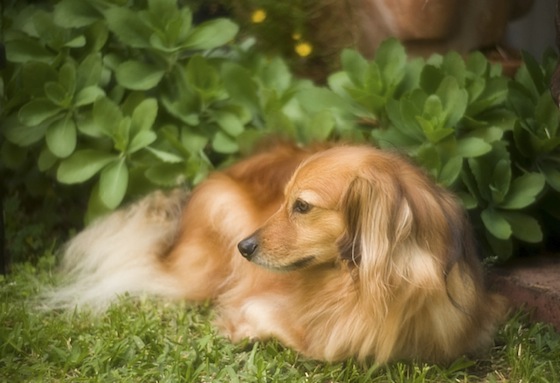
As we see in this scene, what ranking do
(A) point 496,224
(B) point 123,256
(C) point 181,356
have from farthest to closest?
(B) point 123,256, (A) point 496,224, (C) point 181,356

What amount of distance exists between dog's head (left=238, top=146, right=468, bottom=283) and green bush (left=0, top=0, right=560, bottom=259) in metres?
0.64

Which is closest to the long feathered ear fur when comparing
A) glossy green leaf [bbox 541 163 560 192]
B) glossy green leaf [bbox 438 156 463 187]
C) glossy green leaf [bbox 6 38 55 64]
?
glossy green leaf [bbox 438 156 463 187]

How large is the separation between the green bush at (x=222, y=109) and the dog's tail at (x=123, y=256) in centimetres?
12

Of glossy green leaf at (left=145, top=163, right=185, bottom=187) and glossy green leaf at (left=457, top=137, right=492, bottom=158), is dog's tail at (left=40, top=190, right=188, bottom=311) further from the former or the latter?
glossy green leaf at (left=457, top=137, right=492, bottom=158)

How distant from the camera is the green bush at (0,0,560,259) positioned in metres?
4.14

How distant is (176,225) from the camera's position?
4547 mm

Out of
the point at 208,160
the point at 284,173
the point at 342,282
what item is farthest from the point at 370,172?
the point at 208,160

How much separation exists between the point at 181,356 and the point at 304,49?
232 centimetres

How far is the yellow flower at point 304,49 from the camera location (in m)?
5.36

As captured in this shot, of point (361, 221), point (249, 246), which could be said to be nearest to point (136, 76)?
point (249, 246)

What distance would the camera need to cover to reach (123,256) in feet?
14.6

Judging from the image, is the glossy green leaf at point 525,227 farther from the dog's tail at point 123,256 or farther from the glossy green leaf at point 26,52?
the glossy green leaf at point 26,52

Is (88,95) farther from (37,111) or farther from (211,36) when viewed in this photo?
(211,36)

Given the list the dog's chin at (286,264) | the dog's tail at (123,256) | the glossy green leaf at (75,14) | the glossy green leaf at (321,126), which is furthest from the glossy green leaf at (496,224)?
the glossy green leaf at (75,14)
